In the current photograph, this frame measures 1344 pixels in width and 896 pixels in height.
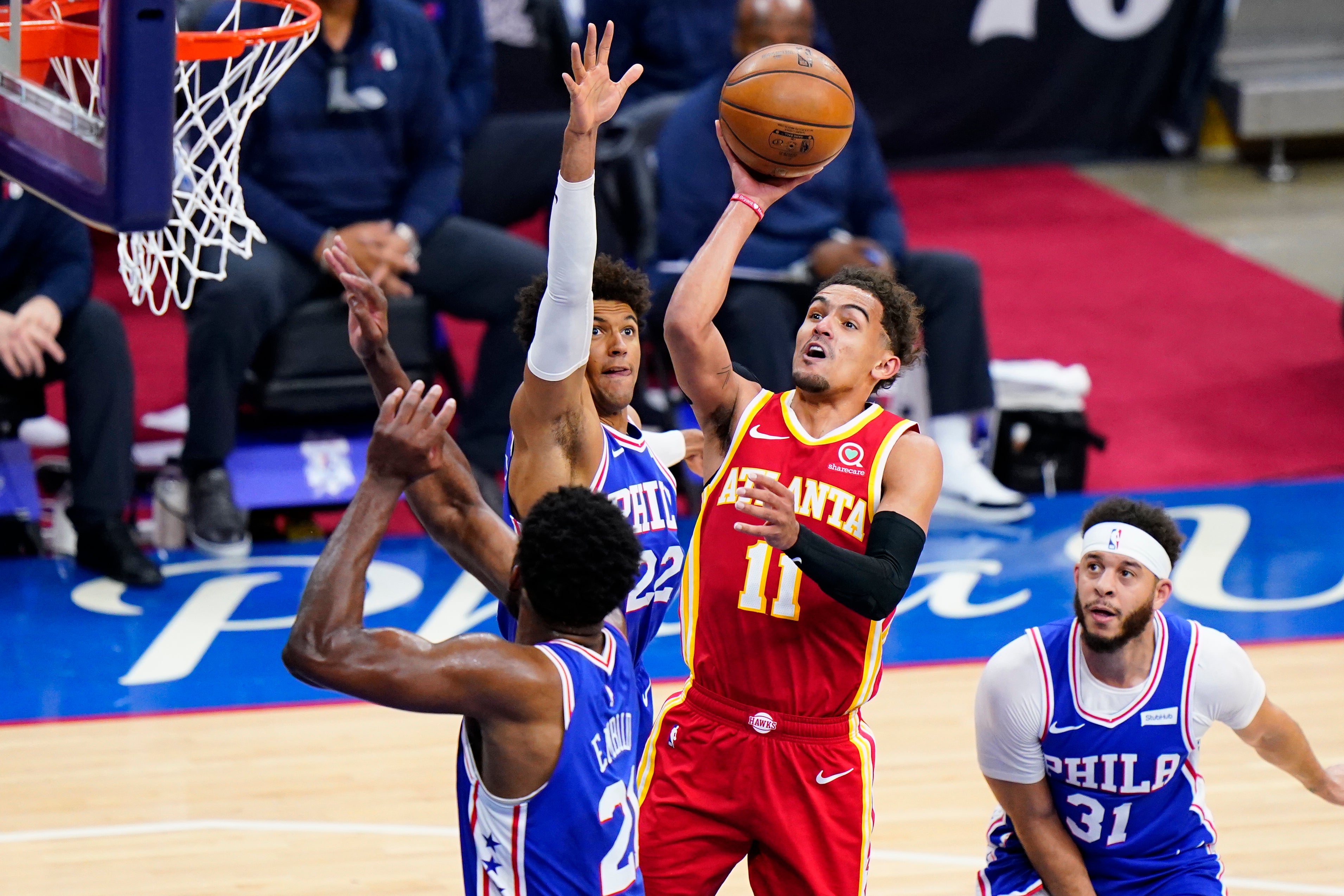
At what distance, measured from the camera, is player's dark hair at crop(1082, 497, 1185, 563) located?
398 centimetres

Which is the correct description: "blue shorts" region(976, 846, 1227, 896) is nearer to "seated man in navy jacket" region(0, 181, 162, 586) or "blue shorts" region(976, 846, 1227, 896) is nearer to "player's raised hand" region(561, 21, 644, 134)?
"player's raised hand" region(561, 21, 644, 134)

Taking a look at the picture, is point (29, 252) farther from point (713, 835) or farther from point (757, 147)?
point (713, 835)

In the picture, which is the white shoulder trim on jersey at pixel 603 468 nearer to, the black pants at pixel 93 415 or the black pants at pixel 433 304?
the black pants at pixel 433 304

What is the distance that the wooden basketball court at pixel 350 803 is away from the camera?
15.4ft

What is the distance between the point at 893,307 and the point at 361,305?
128 centimetres

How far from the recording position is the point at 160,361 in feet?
29.5

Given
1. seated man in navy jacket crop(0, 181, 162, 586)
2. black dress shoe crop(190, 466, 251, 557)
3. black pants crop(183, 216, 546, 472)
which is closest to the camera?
seated man in navy jacket crop(0, 181, 162, 586)

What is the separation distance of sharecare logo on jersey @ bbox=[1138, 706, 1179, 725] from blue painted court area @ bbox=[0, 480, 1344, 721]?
2207 millimetres

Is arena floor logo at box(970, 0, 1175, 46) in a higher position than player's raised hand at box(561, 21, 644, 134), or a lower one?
lower

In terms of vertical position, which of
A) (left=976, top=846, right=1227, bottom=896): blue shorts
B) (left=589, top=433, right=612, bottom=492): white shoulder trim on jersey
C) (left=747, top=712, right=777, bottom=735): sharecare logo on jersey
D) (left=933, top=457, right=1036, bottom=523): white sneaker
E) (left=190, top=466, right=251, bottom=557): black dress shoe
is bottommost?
(left=190, top=466, right=251, bottom=557): black dress shoe

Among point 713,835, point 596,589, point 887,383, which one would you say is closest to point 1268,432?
point 887,383

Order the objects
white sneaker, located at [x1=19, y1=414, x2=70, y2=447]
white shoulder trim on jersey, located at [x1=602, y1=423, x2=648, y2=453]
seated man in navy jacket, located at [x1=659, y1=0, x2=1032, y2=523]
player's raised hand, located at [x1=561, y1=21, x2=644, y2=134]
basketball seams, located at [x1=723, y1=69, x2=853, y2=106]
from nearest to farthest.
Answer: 1. player's raised hand, located at [x1=561, y1=21, x2=644, y2=134]
2. white shoulder trim on jersey, located at [x1=602, y1=423, x2=648, y2=453]
3. basketball seams, located at [x1=723, y1=69, x2=853, y2=106]
4. seated man in navy jacket, located at [x1=659, y1=0, x2=1032, y2=523]
5. white sneaker, located at [x1=19, y1=414, x2=70, y2=447]

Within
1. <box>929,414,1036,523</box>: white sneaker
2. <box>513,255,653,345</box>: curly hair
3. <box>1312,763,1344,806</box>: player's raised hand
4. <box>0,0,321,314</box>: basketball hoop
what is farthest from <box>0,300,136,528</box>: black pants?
<box>1312,763,1344,806</box>: player's raised hand

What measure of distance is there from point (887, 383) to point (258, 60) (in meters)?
1.90
